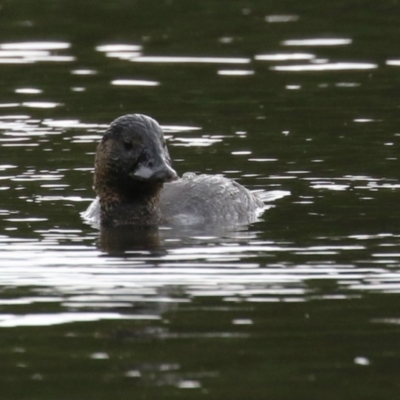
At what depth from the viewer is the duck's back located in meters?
14.1

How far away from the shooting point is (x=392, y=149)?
16.5m

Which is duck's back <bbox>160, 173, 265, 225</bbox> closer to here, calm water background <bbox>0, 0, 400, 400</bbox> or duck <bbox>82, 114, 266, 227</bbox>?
duck <bbox>82, 114, 266, 227</bbox>

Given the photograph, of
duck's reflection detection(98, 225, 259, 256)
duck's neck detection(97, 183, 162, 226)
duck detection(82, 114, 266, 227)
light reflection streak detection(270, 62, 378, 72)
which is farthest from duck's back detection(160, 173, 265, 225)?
light reflection streak detection(270, 62, 378, 72)

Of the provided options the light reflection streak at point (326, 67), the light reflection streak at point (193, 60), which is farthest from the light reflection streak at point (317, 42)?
the light reflection streak at point (326, 67)

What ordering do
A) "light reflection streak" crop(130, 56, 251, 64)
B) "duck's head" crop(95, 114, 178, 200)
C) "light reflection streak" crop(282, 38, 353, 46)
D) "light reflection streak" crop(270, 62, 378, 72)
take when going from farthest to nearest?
"light reflection streak" crop(282, 38, 353, 46) → "light reflection streak" crop(130, 56, 251, 64) → "light reflection streak" crop(270, 62, 378, 72) → "duck's head" crop(95, 114, 178, 200)

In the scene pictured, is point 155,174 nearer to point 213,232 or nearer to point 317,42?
point 213,232

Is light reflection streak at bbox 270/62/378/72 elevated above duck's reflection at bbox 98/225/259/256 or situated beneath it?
elevated above

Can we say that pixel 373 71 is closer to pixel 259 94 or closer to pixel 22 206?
pixel 259 94

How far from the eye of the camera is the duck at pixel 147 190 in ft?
45.2

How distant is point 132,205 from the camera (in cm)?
1422

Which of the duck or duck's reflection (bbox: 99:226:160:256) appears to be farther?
the duck

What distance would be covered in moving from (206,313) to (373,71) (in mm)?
11009

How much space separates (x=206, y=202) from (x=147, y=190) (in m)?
0.56

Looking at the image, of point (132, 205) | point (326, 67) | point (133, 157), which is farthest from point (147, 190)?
point (326, 67)
